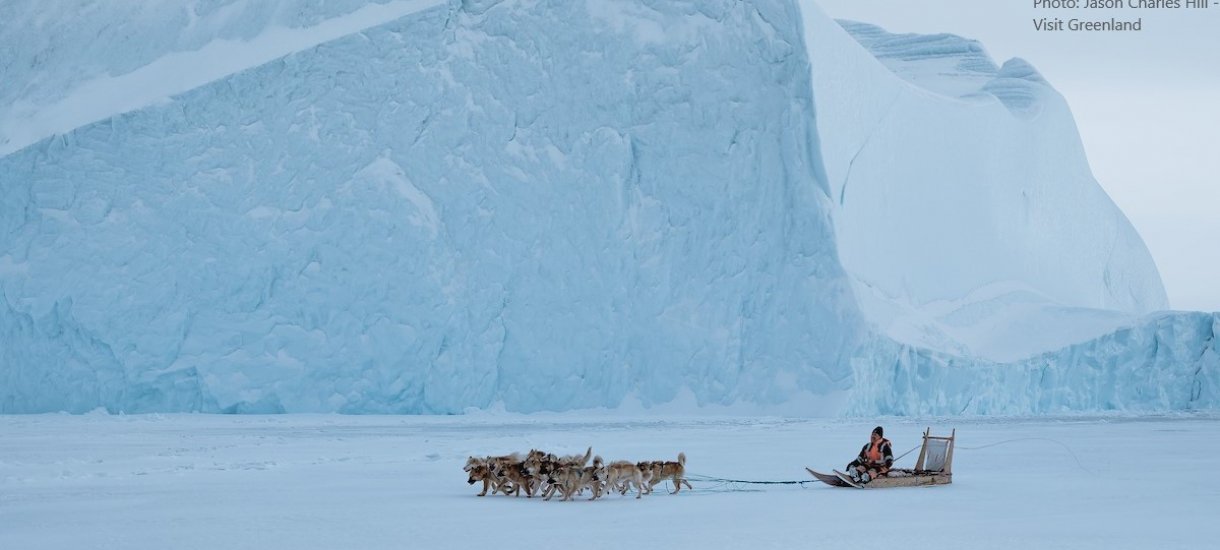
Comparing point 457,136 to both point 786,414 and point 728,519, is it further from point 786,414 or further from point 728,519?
point 728,519

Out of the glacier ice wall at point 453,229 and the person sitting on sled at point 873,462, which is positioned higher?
the glacier ice wall at point 453,229

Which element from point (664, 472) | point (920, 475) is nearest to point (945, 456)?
point (920, 475)

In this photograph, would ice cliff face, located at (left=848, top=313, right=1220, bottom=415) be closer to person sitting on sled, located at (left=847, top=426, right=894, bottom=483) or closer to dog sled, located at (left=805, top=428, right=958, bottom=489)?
dog sled, located at (left=805, top=428, right=958, bottom=489)

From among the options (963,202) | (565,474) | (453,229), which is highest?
(453,229)

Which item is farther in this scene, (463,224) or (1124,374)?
(1124,374)

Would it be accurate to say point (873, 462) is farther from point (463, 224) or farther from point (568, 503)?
point (463, 224)

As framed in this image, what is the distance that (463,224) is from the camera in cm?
1955

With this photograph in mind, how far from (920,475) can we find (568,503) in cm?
228

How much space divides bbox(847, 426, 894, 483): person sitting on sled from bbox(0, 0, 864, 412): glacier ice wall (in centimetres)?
1104

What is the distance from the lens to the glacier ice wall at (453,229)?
1862cm

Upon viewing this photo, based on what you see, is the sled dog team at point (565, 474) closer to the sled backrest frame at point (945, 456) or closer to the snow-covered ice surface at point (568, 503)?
the snow-covered ice surface at point (568, 503)

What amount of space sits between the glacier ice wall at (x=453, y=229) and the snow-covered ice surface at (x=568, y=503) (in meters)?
4.52

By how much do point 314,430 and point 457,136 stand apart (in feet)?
19.8

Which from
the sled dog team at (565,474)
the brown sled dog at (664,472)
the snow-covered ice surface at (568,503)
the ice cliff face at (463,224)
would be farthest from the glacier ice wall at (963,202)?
the sled dog team at (565,474)
